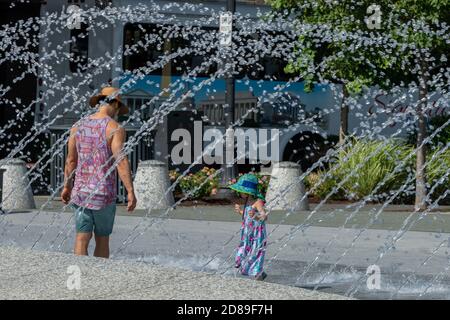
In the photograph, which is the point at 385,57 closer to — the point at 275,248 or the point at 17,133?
the point at 275,248

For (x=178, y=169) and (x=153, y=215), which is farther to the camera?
(x=178, y=169)

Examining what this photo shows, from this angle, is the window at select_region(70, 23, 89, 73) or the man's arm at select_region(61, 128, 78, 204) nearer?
the man's arm at select_region(61, 128, 78, 204)

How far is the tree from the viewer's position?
20406 mm

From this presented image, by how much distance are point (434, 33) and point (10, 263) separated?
42.1ft

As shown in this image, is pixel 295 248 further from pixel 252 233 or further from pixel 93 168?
pixel 93 168

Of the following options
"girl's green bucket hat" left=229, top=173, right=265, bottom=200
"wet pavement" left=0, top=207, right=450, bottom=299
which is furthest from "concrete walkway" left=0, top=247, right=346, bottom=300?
"wet pavement" left=0, top=207, right=450, bottom=299

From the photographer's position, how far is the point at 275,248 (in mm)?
14242

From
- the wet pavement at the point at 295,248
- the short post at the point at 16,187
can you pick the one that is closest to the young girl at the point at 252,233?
the wet pavement at the point at 295,248

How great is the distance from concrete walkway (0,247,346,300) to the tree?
11.7m

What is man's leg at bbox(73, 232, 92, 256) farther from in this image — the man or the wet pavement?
the wet pavement
